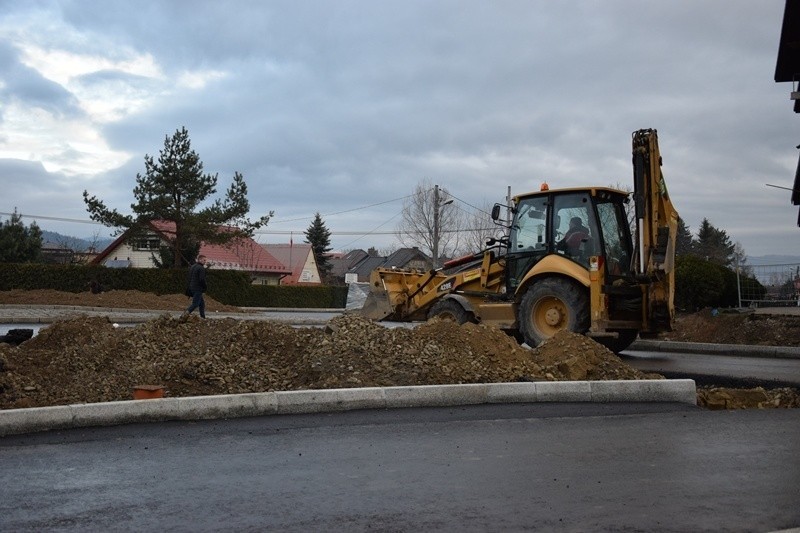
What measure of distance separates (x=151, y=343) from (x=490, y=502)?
228 inches

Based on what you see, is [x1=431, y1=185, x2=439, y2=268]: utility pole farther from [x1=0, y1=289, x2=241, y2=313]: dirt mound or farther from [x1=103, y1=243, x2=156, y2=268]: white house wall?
[x1=103, y1=243, x2=156, y2=268]: white house wall

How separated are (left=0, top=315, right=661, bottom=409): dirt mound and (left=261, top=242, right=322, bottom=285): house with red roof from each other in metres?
70.1

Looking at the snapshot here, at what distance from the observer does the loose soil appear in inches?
337

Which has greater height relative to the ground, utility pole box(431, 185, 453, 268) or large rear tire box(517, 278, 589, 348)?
utility pole box(431, 185, 453, 268)

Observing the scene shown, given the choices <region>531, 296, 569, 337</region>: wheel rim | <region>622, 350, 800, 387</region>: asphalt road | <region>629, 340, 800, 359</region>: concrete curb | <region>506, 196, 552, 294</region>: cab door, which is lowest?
<region>622, 350, 800, 387</region>: asphalt road

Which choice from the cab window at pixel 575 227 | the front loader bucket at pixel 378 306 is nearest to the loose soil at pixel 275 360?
the cab window at pixel 575 227

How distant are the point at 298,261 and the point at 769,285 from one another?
69.1 m

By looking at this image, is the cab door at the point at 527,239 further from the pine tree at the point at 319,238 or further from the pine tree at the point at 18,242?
→ the pine tree at the point at 319,238

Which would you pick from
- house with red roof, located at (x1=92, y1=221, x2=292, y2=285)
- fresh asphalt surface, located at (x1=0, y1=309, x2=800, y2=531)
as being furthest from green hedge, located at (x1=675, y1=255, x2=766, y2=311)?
house with red roof, located at (x1=92, y1=221, x2=292, y2=285)

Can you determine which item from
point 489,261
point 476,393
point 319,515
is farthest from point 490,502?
point 489,261

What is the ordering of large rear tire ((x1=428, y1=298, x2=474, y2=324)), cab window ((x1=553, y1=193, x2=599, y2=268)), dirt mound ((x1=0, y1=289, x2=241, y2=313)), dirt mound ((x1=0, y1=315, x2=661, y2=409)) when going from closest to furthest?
dirt mound ((x1=0, y1=315, x2=661, y2=409)) < cab window ((x1=553, y1=193, x2=599, y2=268)) < large rear tire ((x1=428, y1=298, x2=474, y2=324)) < dirt mound ((x1=0, y1=289, x2=241, y2=313))

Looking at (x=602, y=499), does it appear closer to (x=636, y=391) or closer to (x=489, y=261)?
(x=636, y=391)

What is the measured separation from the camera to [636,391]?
29.9ft

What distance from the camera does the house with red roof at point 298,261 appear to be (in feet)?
281
